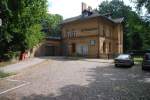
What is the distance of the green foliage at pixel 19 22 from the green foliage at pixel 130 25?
10772 mm

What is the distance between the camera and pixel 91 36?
40.7m

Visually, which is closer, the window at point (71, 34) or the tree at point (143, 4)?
the tree at point (143, 4)

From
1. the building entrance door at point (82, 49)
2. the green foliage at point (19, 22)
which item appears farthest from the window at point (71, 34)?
the green foliage at point (19, 22)

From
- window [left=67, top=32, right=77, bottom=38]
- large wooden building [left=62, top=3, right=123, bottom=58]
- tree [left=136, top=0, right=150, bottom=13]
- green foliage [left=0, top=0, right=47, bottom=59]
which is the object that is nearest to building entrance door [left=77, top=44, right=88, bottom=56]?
large wooden building [left=62, top=3, right=123, bottom=58]

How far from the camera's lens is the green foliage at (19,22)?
21547 millimetres

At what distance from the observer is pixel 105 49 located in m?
43.4

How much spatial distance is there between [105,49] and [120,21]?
333 inches

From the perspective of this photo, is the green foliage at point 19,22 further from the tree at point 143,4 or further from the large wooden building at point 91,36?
the large wooden building at point 91,36

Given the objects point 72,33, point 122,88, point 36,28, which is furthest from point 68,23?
point 122,88

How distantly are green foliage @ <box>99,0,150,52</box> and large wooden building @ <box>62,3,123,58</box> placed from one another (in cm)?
372

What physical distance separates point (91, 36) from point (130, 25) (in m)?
17.2

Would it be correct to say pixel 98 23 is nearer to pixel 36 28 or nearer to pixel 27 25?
pixel 36 28

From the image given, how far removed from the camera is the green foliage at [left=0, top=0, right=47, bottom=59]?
2155 cm

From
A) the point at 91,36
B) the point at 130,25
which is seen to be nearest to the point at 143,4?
the point at 130,25
